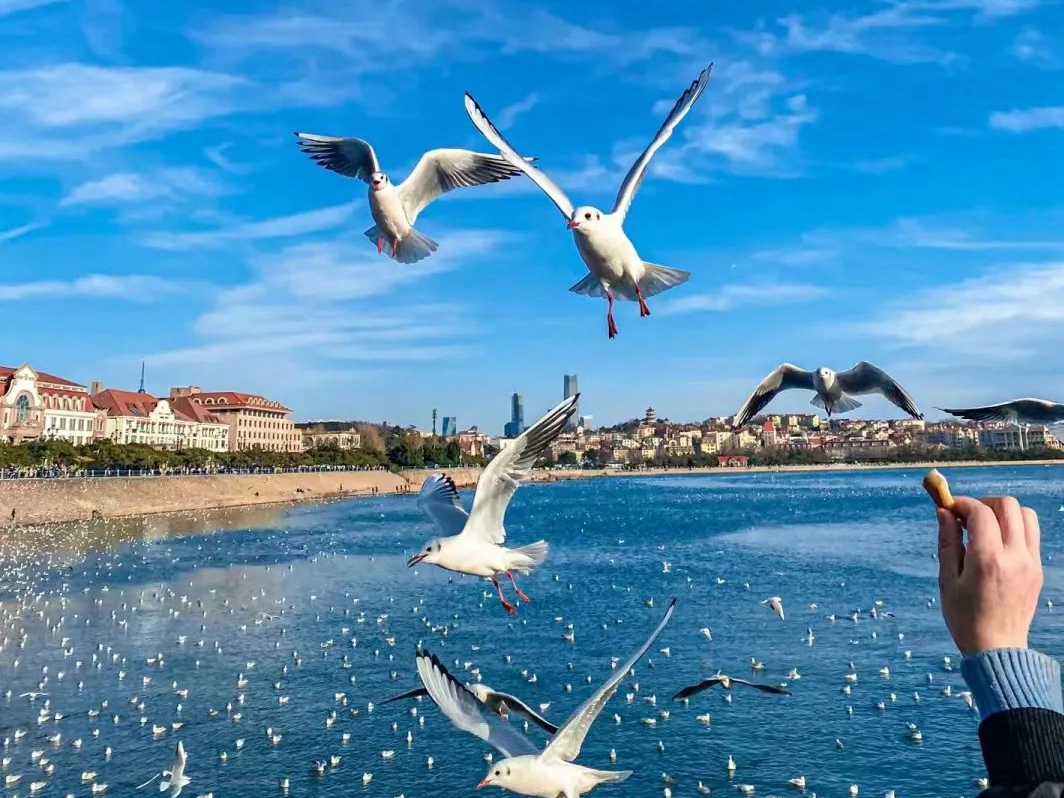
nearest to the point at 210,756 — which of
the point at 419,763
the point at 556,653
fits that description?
the point at 419,763

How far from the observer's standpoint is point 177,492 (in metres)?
73.2

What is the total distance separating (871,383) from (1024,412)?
5.34 feet

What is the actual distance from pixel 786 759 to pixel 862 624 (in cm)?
1151

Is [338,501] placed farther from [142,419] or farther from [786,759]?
[786,759]

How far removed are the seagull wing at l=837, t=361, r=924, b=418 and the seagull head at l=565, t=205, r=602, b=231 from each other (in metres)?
1.96

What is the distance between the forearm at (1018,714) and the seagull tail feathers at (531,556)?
403 centimetres

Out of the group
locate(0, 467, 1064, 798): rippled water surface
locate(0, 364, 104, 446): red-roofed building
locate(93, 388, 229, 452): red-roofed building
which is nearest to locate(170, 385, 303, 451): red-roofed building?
locate(93, 388, 229, 452): red-roofed building

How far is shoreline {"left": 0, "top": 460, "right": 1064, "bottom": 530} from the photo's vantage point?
5800cm

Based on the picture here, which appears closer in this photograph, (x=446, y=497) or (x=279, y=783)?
(x=446, y=497)

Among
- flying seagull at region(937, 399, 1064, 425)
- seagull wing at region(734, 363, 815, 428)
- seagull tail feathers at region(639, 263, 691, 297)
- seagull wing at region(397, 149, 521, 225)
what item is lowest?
flying seagull at region(937, 399, 1064, 425)

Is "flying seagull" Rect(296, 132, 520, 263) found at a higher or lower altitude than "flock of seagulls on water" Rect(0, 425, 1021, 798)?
higher

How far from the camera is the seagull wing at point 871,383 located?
16.6ft

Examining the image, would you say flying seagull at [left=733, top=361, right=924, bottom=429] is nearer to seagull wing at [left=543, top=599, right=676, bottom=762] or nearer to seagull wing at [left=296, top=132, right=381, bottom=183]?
seagull wing at [left=543, top=599, right=676, bottom=762]

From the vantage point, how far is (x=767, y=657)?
→ 22.2 meters
